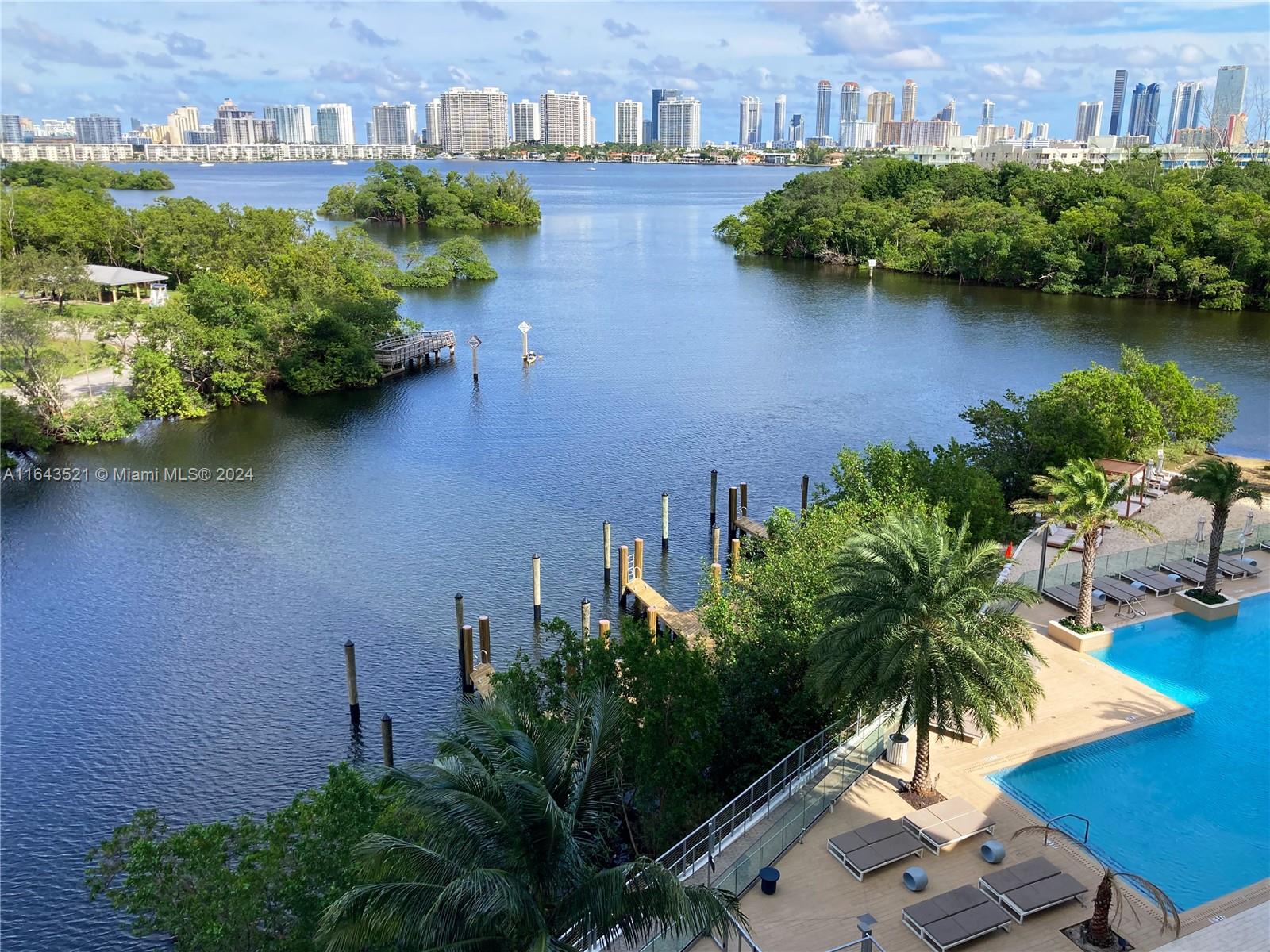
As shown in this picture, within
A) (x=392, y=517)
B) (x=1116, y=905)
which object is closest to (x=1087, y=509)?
(x=1116, y=905)

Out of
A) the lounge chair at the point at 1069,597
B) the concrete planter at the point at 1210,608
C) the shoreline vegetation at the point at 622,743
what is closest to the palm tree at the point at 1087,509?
the lounge chair at the point at 1069,597

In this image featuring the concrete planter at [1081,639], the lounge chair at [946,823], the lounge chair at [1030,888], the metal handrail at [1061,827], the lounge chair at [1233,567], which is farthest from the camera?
the lounge chair at [1233,567]

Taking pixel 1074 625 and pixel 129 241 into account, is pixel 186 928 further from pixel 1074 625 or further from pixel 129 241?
pixel 129 241

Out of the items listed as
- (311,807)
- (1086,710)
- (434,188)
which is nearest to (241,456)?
(311,807)

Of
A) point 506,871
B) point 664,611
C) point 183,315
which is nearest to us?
point 506,871

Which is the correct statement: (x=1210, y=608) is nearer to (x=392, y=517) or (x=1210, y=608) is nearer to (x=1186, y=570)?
(x=1186, y=570)

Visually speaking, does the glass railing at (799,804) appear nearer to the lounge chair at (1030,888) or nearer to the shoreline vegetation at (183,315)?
the lounge chair at (1030,888)
